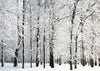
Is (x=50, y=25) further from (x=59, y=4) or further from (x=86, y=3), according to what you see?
(x=86, y=3)

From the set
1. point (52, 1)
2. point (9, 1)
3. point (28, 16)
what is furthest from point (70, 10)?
point (9, 1)

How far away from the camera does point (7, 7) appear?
38.5ft

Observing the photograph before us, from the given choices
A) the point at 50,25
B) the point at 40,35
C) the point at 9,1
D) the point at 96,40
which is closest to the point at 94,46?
the point at 96,40

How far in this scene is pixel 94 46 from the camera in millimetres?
31875

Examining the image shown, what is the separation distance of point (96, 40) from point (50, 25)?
13214mm

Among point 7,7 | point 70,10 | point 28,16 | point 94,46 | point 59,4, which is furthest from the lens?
point 94,46

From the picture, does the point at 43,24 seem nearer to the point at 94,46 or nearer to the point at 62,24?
the point at 62,24

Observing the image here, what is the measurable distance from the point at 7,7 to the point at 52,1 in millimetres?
12736

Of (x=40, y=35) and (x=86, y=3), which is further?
(x=40, y=35)

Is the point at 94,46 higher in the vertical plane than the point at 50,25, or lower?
lower

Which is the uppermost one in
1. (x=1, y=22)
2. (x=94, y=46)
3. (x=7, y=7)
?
(x=7, y=7)

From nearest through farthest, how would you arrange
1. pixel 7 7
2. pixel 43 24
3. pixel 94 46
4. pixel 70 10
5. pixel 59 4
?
pixel 7 7 → pixel 70 10 → pixel 59 4 → pixel 43 24 → pixel 94 46

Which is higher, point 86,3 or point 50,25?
point 86,3

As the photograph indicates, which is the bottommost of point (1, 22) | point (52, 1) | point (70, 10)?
point (1, 22)
